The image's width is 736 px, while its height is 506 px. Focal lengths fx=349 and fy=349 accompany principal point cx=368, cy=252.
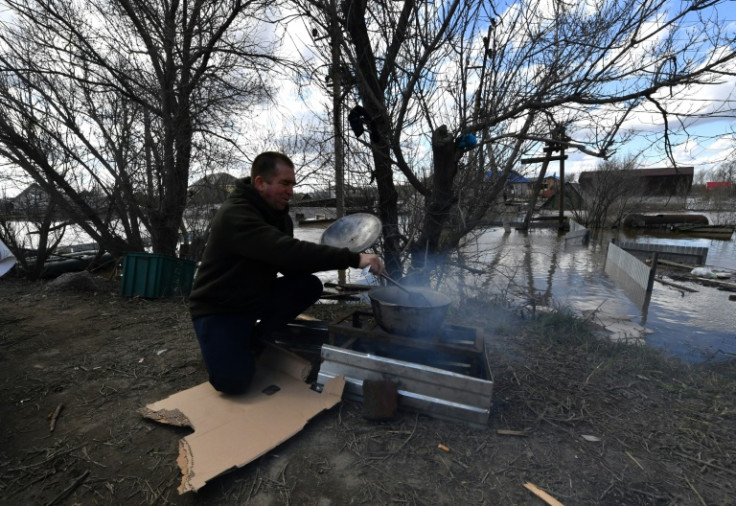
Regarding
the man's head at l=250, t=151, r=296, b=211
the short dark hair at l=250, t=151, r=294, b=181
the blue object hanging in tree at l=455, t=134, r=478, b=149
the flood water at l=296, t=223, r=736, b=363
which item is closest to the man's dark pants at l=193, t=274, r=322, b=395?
the man's head at l=250, t=151, r=296, b=211

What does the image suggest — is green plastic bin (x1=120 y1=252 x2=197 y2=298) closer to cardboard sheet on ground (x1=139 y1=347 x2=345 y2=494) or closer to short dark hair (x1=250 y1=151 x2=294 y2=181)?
cardboard sheet on ground (x1=139 y1=347 x2=345 y2=494)

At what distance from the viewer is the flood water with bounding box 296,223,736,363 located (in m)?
4.62

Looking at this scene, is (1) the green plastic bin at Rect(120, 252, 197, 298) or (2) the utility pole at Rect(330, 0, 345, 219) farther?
(1) the green plastic bin at Rect(120, 252, 197, 298)

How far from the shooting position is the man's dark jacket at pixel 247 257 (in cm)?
215

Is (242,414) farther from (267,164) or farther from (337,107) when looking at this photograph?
(337,107)

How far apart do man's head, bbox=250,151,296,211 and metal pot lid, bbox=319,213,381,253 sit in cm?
61

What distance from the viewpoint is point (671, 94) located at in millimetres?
3248

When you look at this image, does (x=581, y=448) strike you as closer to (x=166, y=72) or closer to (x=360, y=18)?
(x=360, y=18)

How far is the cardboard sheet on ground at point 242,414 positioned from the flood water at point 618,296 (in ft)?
10.9

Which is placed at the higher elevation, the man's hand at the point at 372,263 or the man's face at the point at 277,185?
the man's face at the point at 277,185

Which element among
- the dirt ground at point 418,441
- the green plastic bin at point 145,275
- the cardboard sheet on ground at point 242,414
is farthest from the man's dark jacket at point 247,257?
the green plastic bin at point 145,275

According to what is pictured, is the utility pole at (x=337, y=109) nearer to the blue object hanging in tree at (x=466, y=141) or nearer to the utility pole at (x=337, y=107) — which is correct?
the utility pole at (x=337, y=107)

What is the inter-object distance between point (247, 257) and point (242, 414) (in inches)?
38.1

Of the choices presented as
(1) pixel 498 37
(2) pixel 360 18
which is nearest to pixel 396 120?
(2) pixel 360 18
